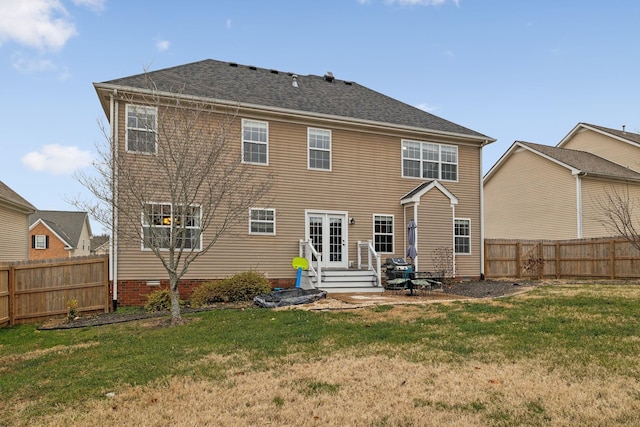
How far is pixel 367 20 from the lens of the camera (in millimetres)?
18344

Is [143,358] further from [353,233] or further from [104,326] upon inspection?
[353,233]

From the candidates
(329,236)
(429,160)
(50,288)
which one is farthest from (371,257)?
(50,288)

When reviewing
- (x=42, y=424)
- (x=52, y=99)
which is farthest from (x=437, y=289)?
(x=52, y=99)

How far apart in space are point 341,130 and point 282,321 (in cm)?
882

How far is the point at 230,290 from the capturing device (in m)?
12.5

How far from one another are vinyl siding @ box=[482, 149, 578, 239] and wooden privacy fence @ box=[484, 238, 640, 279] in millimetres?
2069

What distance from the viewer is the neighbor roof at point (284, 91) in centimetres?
1427

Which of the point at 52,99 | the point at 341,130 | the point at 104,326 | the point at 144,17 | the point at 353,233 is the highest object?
the point at 144,17

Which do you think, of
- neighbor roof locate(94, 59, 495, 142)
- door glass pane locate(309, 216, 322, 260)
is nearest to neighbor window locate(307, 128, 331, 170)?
neighbor roof locate(94, 59, 495, 142)

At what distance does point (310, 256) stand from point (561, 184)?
13.8 meters

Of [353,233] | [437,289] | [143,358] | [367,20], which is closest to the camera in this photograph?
[143,358]

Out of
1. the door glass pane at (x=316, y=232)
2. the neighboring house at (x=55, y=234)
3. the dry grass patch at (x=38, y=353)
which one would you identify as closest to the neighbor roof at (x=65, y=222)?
the neighboring house at (x=55, y=234)

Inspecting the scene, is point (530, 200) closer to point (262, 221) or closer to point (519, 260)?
point (519, 260)

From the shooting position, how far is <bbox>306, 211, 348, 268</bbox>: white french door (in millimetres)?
15484
